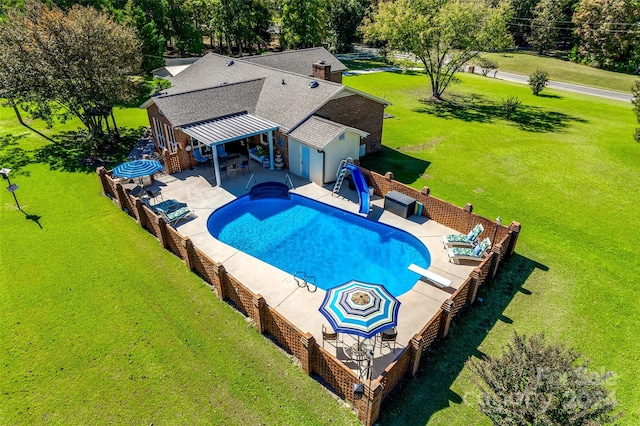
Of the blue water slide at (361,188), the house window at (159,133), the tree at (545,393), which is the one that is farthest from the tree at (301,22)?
the tree at (545,393)

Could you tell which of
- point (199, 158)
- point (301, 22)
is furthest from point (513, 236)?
point (301, 22)

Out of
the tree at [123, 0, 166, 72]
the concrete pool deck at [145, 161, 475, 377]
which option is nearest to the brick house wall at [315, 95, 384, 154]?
the concrete pool deck at [145, 161, 475, 377]

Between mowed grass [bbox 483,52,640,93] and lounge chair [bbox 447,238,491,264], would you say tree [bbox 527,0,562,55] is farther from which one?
lounge chair [bbox 447,238,491,264]

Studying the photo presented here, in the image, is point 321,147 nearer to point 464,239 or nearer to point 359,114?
point 359,114

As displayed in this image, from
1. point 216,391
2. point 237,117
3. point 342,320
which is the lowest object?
point 216,391

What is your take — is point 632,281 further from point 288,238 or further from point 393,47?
point 393,47

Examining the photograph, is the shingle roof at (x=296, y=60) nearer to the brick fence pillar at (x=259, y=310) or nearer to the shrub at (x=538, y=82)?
the shrub at (x=538, y=82)

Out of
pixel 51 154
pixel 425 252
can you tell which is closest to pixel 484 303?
pixel 425 252
